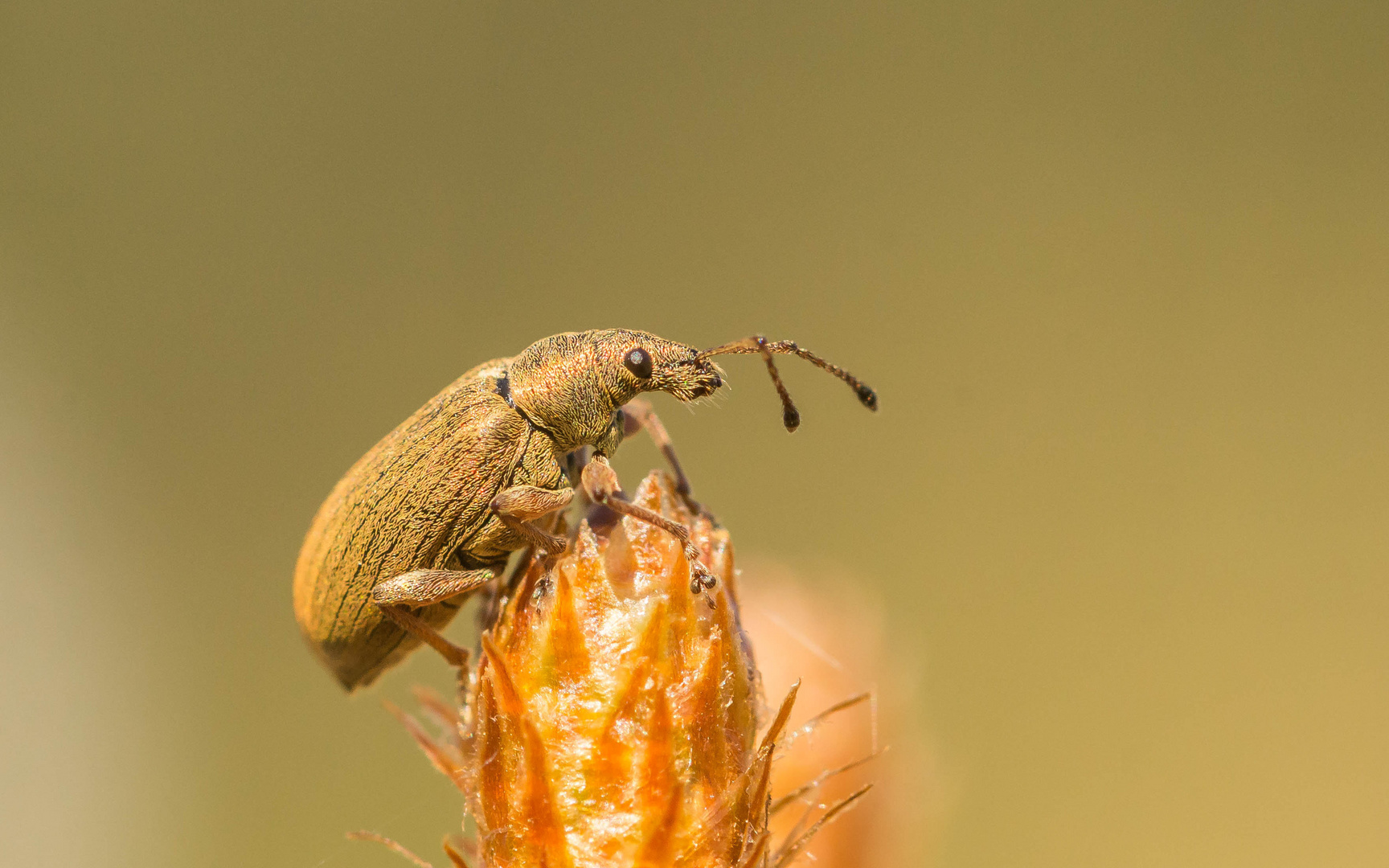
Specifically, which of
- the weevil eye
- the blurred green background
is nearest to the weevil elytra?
the weevil eye

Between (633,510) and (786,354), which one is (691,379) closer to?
(786,354)

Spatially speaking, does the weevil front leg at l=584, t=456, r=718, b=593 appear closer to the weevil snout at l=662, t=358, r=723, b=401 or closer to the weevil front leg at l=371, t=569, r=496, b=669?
the weevil snout at l=662, t=358, r=723, b=401

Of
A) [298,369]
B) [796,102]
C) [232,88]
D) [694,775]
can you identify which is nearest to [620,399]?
[694,775]

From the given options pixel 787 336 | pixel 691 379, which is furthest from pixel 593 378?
pixel 787 336

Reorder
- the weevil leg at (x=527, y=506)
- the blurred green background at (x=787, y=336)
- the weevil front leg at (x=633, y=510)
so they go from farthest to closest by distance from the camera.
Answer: the blurred green background at (x=787, y=336) → the weevil leg at (x=527, y=506) → the weevil front leg at (x=633, y=510)

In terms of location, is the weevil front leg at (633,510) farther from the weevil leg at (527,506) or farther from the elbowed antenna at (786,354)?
the elbowed antenna at (786,354)

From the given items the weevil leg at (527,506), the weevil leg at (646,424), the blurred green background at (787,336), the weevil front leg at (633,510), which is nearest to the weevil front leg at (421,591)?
the weevil leg at (527,506)

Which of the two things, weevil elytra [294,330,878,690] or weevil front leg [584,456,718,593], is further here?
weevil elytra [294,330,878,690]
